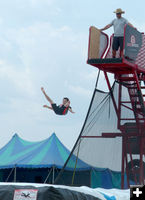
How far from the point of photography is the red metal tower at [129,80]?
1555 centimetres

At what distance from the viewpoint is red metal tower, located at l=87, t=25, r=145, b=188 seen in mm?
15552

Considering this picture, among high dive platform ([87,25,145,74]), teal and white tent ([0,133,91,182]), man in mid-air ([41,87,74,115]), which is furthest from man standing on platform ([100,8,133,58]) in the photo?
man in mid-air ([41,87,74,115])

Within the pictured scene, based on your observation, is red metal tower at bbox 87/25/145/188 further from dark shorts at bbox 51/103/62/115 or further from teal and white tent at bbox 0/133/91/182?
dark shorts at bbox 51/103/62/115

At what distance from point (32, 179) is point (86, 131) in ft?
31.0

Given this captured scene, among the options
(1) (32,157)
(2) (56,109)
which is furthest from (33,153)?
(2) (56,109)

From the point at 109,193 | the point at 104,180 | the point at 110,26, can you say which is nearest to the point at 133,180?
the point at 104,180

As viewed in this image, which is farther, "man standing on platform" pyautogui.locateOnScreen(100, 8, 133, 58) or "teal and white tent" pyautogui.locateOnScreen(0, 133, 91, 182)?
"teal and white tent" pyautogui.locateOnScreen(0, 133, 91, 182)

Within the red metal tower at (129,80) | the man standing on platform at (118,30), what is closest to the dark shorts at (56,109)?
the red metal tower at (129,80)

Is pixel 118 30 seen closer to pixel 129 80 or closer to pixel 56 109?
pixel 129 80

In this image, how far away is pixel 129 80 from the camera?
16594mm

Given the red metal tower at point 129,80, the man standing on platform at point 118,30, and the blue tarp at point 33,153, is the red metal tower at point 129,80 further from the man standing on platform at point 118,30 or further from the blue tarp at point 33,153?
the blue tarp at point 33,153

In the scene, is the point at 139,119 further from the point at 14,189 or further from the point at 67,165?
the point at 14,189

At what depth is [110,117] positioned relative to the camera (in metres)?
16.5

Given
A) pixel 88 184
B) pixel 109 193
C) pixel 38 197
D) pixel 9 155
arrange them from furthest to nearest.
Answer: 1. pixel 9 155
2. pixel 88 184
3. pixel 109 193
4. pixel 38 197
